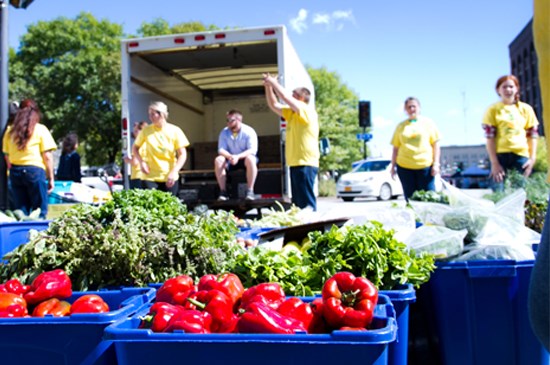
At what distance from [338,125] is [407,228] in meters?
36.9

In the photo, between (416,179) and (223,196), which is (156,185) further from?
(416,179)

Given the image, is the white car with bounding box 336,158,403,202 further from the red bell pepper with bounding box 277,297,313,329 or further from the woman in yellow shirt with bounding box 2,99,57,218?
the red bell pepper with bounding box 277,297,313,329

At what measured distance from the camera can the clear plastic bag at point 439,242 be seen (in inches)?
113

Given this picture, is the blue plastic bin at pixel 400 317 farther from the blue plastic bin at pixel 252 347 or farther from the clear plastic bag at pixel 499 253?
the clear plastic bag at pixel 499 253

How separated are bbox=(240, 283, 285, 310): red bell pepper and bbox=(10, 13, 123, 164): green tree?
28977mm

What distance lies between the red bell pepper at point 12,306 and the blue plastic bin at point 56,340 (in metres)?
0.16

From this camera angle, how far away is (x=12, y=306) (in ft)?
7.07

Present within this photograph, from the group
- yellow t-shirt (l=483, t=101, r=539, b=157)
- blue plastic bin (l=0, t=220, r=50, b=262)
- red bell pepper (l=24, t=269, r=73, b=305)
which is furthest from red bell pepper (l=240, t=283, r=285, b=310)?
yellow t-shirt (l=483, t=101, r=539, b=157)

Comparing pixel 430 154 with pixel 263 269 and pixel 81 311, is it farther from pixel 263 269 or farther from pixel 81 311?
pixel 81 311

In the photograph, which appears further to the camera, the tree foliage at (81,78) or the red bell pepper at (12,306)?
the tree foliage at (81,78)

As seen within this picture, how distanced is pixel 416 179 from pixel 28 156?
5135mm

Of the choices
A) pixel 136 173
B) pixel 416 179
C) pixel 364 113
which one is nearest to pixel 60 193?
pixel 136 173

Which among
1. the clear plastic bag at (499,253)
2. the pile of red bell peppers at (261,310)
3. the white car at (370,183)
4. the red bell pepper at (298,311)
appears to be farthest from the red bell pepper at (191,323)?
the white car at (370,183)

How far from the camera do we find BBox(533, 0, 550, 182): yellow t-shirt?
3.64 feet
